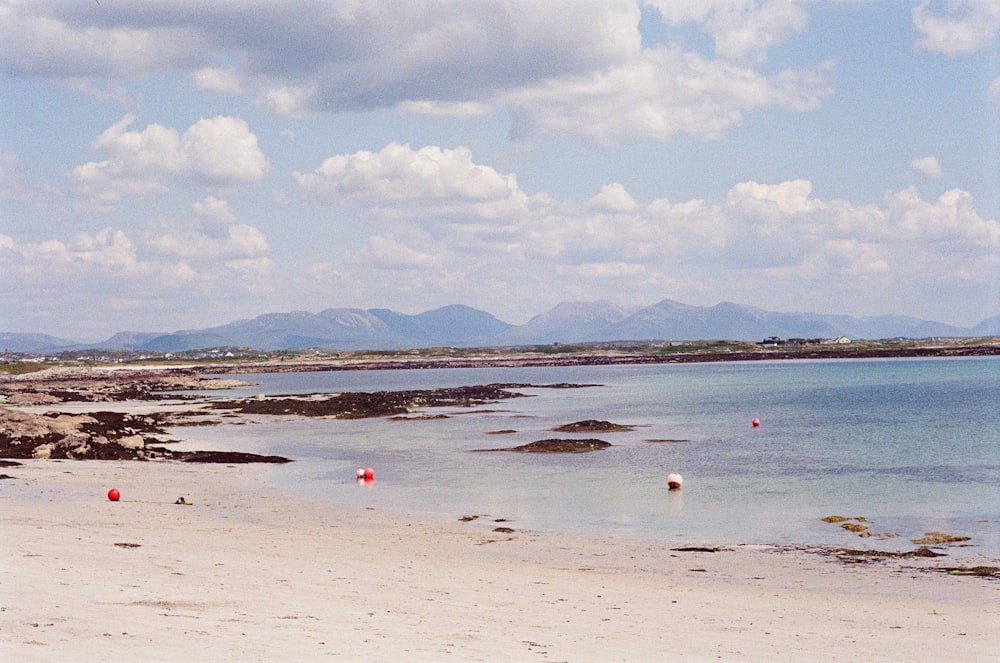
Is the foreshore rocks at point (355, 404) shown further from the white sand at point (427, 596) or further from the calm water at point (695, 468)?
the white sand at point (427, 596)

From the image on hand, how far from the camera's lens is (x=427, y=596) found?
17703mm

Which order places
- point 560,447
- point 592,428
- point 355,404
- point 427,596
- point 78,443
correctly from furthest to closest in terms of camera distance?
point 355,404
point 592,428
point 560,447
point 78,443
point 427,596

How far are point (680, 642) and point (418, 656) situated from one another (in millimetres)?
4537

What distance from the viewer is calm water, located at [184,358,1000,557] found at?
3016cm

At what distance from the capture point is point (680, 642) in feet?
47.5

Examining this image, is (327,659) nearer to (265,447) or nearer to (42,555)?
(42,555)

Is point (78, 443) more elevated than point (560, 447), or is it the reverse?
point (78, 443)

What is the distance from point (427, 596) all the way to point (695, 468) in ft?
95.4

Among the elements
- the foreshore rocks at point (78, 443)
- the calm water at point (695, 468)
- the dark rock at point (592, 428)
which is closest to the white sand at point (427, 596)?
the calm water at point (695, 468)

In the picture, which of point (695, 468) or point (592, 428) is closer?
point (695, 468)

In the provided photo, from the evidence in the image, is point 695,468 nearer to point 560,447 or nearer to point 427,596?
point 560,447

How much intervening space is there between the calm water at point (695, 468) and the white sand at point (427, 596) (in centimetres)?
455

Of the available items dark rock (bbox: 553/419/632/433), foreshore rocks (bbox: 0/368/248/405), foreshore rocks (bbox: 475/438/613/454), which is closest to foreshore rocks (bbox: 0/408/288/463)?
foreshore rocks (bbox: 475/438/613/454)

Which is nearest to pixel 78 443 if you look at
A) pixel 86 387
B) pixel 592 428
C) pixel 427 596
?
pixel 592 428
